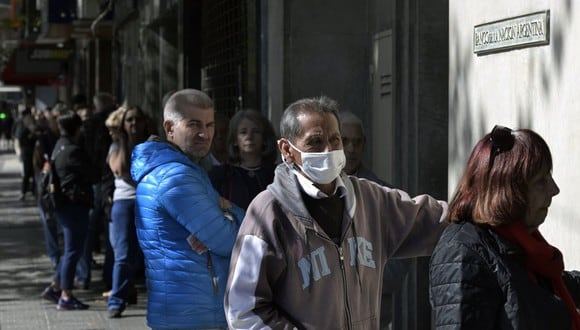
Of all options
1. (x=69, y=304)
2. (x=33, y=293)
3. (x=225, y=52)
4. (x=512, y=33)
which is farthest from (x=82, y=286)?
(x=512, y=33)

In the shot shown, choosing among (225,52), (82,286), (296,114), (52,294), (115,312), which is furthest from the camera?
(225,52)

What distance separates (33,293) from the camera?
1188cm

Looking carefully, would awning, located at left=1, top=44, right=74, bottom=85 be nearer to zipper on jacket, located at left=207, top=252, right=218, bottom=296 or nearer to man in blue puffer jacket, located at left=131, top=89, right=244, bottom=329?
man in blue puffer jacket, located at left=131, top=89, right=244, bottom=329

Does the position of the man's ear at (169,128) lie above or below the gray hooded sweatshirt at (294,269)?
above

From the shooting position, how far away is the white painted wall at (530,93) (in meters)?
5.11

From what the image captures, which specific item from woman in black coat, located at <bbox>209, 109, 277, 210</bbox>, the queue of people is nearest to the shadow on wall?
the queue of people

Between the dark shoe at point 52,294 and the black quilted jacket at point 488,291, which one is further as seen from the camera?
the dark shoe at point 52,294

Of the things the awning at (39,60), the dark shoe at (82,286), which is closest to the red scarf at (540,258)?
the dark shoe at (82,286)

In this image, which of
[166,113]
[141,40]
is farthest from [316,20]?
[141,40]

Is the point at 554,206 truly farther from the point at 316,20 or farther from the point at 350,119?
the point at 316,20

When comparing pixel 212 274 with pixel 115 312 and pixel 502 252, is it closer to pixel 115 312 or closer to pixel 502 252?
pixel 502 252

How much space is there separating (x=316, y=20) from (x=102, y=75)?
63.6 ft

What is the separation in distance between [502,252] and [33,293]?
362 inches

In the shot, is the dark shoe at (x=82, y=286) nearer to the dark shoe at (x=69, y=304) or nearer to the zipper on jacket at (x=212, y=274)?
the dark shoe at (x=69, y=304)
